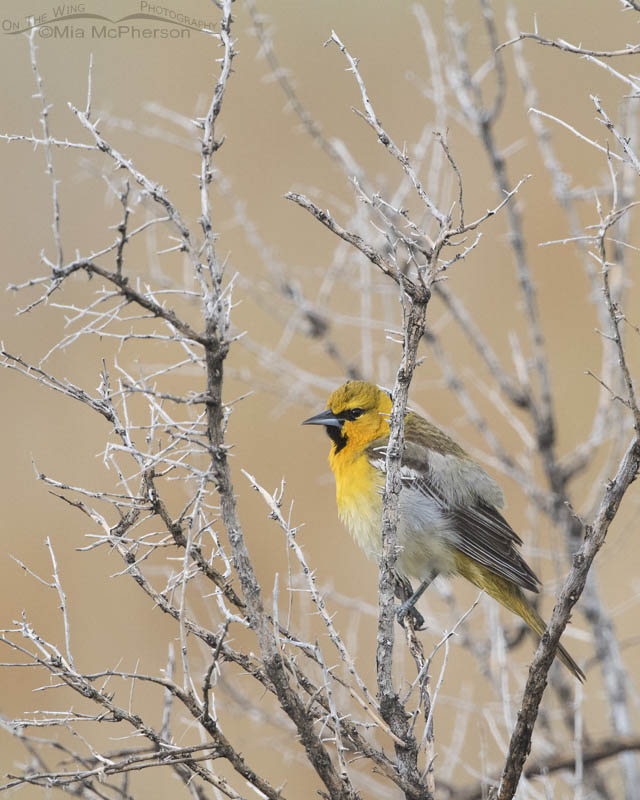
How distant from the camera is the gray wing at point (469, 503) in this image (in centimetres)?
369

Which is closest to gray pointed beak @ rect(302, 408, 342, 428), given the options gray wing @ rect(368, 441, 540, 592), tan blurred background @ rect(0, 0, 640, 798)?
gray wing @ rect(368, 441, 540, 592)

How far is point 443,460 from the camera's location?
395cm

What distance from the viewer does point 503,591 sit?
3709mm

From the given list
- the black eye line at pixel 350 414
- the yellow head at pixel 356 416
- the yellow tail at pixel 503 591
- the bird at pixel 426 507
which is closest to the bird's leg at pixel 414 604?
the bird at pixel 426 507

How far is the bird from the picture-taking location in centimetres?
370

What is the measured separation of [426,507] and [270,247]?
9.81ft

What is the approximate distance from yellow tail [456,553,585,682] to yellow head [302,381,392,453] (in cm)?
58

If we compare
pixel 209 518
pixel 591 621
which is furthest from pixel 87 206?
pixel 209 518

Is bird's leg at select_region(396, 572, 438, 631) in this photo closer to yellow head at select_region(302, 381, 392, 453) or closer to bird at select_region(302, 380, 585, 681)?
bird at select_region(302, 380, 585, 681)

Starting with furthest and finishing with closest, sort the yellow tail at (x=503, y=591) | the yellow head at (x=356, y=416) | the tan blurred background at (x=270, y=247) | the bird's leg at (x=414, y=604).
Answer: the tan blurred background at (x=270, y=247) → the yellow head at (x=356, y=416) → the yellow tail at (x=503, y=591) → the bird's leg at (x=414, y=604)

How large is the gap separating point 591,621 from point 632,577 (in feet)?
9.21

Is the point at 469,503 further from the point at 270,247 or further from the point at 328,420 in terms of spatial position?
the point at 270,247

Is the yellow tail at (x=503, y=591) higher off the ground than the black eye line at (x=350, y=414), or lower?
lower

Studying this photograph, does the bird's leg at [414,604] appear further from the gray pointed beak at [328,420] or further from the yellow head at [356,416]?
the gray pointed beak at [328,420]
